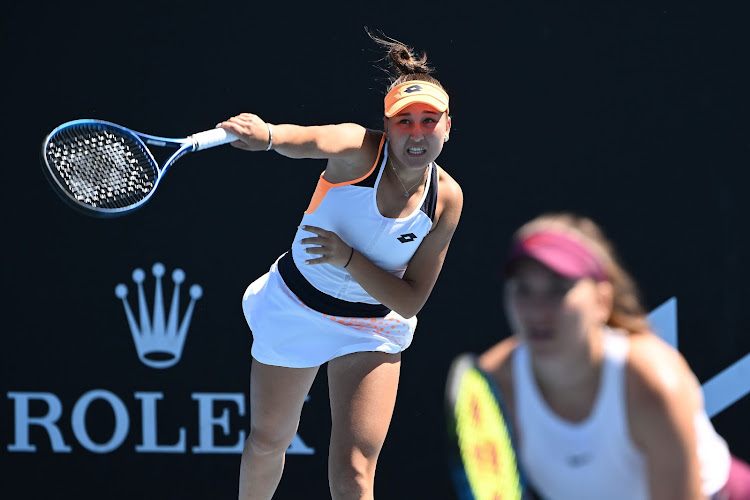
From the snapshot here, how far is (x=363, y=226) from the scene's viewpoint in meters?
3.42

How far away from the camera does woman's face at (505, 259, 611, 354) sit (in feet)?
6.59

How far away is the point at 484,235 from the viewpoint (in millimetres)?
4266

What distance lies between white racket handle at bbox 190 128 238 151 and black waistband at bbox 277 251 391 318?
0.67 m

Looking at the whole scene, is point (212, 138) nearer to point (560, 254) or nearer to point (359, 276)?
point (359, 276)

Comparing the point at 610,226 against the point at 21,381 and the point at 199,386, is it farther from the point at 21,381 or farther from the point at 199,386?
the point at 21,381

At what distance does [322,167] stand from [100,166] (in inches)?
45.2

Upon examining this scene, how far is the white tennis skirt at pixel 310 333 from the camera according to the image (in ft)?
11.5

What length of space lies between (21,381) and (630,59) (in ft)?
8.51

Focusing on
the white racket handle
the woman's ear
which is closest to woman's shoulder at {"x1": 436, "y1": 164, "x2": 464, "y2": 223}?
the white racket handle

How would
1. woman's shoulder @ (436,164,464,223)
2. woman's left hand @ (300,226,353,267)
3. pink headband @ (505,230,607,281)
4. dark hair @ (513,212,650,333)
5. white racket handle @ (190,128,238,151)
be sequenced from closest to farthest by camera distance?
pink headband @ (505,230,607,281)
dark hair @ (513,212,650,333)
white racket handle @ (190,128,238,151)
woman's left hand @ (300,226,353,267)
woman's shoulder @ (436,164,464,223)

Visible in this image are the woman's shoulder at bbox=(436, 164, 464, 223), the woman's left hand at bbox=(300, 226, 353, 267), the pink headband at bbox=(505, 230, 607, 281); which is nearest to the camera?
the pink headband at bbox=(505, 230, 607, 281)

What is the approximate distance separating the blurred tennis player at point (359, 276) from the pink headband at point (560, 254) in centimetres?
126

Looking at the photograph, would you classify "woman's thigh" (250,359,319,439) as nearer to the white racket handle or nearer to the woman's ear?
the white racket handle

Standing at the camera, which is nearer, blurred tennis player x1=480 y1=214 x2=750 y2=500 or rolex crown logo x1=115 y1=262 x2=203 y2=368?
blurred tennis player x1=480 y1=214 x2=750 y2=500
